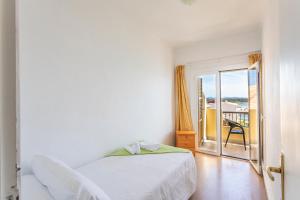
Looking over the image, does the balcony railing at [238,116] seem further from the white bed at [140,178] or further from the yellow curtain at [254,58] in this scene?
the white bed at [140,178]

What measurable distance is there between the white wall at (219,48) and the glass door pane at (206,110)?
54 cm

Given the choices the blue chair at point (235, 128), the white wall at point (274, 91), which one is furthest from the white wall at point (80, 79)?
the blue chair at point (235, 128)

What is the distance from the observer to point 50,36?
1.81 meters

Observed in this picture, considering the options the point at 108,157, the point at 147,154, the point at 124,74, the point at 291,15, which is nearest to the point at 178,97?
the point at 124,74

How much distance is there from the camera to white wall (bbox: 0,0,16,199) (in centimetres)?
38

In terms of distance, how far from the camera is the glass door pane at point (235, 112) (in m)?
4.10

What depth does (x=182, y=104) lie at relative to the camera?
169 inches

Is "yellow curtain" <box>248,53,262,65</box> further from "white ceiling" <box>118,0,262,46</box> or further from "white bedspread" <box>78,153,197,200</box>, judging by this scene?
"white bedspread" <box>78,153,197,200</box>

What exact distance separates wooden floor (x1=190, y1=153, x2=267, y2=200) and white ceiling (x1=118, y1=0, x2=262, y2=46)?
2894mm

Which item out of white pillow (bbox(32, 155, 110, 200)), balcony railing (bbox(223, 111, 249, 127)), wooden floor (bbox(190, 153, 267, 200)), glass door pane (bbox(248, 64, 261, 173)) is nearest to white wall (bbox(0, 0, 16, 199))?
white pillow (bbox(32, 155, 110, 200))

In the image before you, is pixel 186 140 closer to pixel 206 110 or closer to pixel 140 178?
pixel 206 110

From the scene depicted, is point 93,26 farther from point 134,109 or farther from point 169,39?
point 169,39

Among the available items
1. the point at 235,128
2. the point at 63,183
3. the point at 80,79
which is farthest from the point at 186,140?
the point at 63,183

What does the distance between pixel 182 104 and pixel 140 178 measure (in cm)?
286
